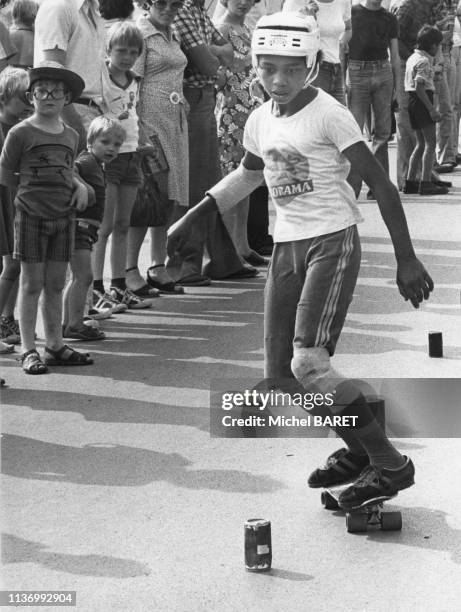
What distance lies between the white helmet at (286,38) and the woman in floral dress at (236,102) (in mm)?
5118

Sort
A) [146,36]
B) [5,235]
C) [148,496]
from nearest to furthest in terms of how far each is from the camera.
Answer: [148,496] < [5,235] < [146,36]

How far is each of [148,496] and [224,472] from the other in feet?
1.36

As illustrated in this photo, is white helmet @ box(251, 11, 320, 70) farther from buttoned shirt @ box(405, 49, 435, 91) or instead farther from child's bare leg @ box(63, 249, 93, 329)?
buttoned shirt @ box(405, 49, 435, 91)

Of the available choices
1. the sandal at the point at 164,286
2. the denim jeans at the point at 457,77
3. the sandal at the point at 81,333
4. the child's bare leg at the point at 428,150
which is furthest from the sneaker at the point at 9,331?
the denim jeans at the point at 457,77

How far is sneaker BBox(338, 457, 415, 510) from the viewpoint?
16.1 ft

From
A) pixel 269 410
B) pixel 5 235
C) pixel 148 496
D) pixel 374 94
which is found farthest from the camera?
pixel 374 94

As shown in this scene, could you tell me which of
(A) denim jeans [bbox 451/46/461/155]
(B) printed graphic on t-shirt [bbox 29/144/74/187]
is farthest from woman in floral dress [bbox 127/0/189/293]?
(A) denim jeans [bbox 451/46/461/155]

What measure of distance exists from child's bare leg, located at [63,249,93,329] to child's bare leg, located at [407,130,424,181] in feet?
23.1

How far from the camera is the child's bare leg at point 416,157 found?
46.7 ft

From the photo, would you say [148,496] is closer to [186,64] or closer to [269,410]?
[269,410]

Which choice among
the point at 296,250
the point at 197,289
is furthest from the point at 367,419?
the point at 197,289

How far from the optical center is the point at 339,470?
5.17m

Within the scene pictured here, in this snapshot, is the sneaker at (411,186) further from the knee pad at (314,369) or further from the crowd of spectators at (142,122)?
the knee pad at (314,369)

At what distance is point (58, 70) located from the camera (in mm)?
6996
